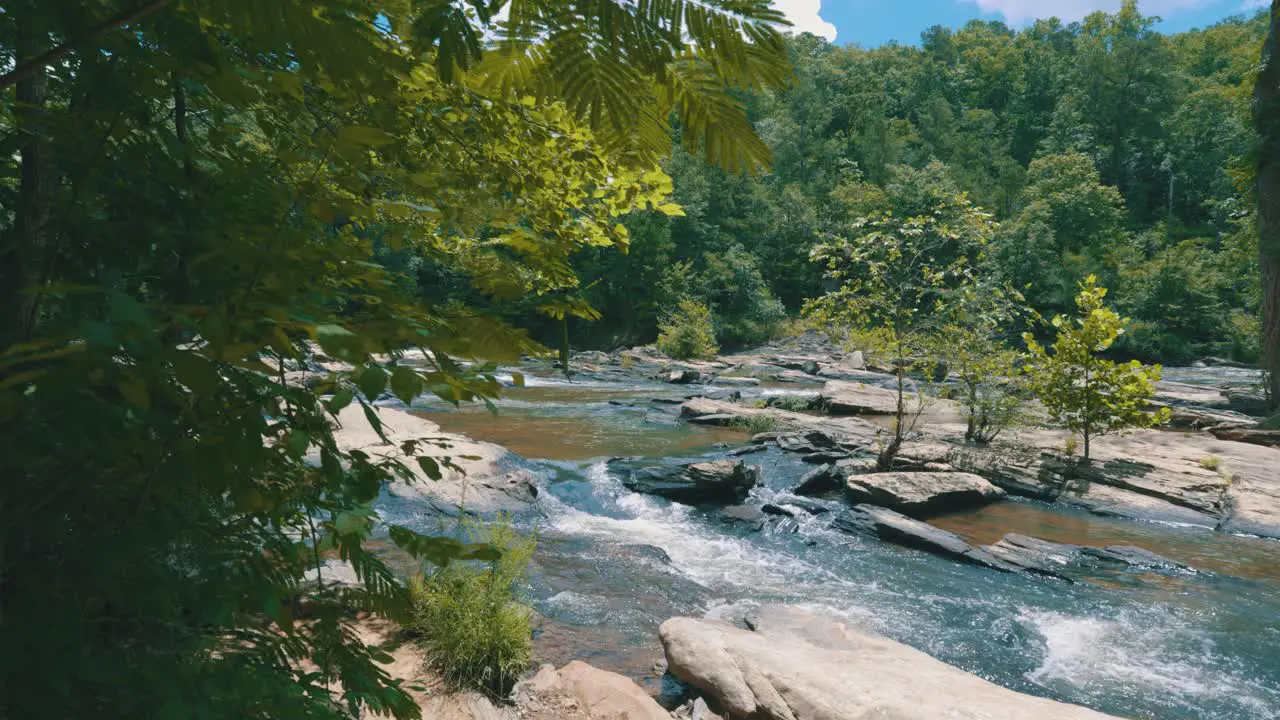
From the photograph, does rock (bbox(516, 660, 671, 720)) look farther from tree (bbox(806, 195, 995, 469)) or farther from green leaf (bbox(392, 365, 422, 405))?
tree (bbox(806, 195, 995, 469))

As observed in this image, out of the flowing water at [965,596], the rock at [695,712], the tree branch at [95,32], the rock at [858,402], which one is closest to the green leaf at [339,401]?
the tree branch at [95,32]

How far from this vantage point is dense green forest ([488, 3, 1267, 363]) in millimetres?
39781

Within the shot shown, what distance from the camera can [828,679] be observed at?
4.20 metres

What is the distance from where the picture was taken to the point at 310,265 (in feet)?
3.46

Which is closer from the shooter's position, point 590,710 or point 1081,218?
point 590,710

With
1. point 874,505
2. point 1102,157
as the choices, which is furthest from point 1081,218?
point 874,505

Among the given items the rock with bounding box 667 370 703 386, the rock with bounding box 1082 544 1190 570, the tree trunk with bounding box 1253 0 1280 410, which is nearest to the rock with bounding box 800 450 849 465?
the rock with bounding box 1082 544 1190 570

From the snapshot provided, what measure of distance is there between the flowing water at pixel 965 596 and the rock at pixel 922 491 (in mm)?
267

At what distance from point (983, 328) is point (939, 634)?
6967 mm

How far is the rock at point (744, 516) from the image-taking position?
29.2 feet

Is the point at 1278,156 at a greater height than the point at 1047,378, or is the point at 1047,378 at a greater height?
the point at 1278,156

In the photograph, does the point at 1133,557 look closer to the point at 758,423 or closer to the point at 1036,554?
the point at 1036,554

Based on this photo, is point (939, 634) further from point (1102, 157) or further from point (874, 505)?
point (1102, 157)

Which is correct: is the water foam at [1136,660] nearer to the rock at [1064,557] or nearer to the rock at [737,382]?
the rock at [1064,557]
